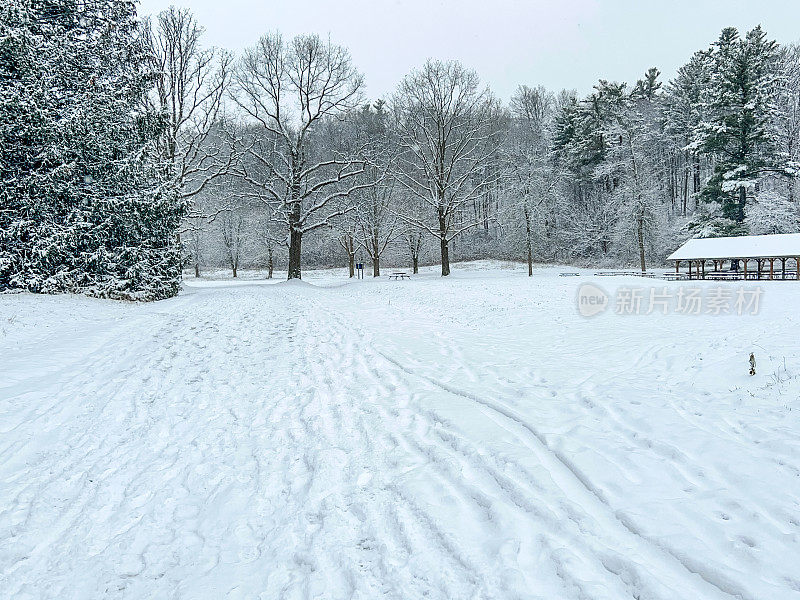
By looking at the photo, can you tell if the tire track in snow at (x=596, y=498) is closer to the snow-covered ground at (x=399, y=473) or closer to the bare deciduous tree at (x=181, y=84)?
the snow-covered ground at (x=399, y=473)

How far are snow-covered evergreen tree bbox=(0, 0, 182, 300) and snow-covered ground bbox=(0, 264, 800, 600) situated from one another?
26.3 feet

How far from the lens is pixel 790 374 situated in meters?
6.48

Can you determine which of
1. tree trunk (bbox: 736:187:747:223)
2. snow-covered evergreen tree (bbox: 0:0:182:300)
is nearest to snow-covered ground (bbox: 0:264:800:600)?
snow-covered evergreen tree (bbox: 0:0:182:300)

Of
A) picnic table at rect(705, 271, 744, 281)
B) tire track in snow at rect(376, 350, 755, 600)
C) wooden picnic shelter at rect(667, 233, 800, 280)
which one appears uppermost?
wooden picnic shelter at rect(667, 233, 800, 280)

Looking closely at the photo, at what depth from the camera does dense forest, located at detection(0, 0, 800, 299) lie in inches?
595

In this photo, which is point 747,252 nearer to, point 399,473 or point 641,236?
point 641,236

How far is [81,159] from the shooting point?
15.9 meters

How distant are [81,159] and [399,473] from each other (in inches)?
700

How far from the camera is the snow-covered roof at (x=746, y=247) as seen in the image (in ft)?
91.0

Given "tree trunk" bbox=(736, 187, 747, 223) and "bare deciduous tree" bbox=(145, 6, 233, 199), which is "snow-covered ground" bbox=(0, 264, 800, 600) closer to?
"bare deciduous tree" bbox=(145, 6, 233, 199)

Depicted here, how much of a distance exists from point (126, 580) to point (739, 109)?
150 ft

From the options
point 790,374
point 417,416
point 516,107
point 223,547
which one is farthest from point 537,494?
point 516,107

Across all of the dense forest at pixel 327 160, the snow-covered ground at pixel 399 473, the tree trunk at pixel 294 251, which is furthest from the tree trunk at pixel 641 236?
the snow-covered ground at pixel 399 473

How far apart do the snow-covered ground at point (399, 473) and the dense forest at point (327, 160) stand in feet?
30.3
